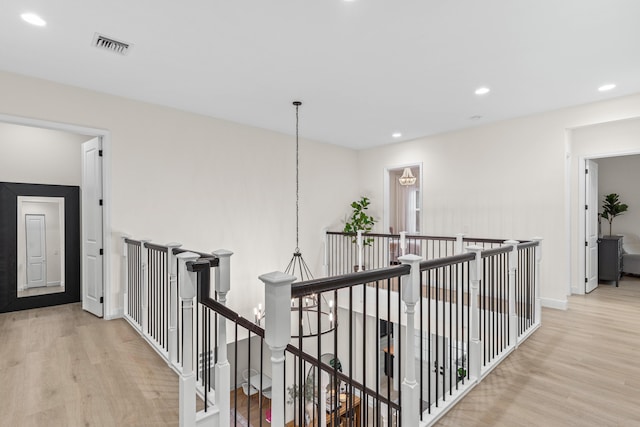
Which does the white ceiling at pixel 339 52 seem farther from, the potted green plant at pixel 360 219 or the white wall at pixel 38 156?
the potted green plant at pixel 360 219

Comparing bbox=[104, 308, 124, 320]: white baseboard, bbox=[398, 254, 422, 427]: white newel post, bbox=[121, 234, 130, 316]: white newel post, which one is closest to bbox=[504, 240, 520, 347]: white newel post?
bbox=[398, 254, 422, 427]: white newel post

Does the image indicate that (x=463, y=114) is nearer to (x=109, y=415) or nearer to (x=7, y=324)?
(x=109, y=415)

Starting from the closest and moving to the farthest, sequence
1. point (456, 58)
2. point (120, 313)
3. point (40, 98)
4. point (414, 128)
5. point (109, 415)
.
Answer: point (109, 415), point (456, 58), point (40, 98), point (120, 313), point (414, 128)

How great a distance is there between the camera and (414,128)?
19.2ft

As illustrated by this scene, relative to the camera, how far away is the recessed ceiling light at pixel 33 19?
2650 mm

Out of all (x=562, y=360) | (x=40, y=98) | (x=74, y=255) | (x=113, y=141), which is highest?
(x=40, y=98)

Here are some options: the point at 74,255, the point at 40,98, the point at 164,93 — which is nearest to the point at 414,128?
the point at 164,93

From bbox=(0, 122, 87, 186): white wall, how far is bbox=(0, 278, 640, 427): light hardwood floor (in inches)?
81.5

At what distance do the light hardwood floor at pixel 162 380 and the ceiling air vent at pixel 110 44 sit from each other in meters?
2.92

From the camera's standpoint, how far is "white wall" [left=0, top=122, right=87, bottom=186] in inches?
180

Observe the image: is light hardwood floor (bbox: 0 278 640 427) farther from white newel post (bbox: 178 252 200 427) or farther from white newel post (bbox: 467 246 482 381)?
white newel post (bbox: 178 252 200 427)

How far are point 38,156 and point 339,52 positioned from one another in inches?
184

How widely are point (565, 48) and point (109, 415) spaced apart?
4.89 m

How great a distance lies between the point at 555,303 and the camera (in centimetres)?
471
